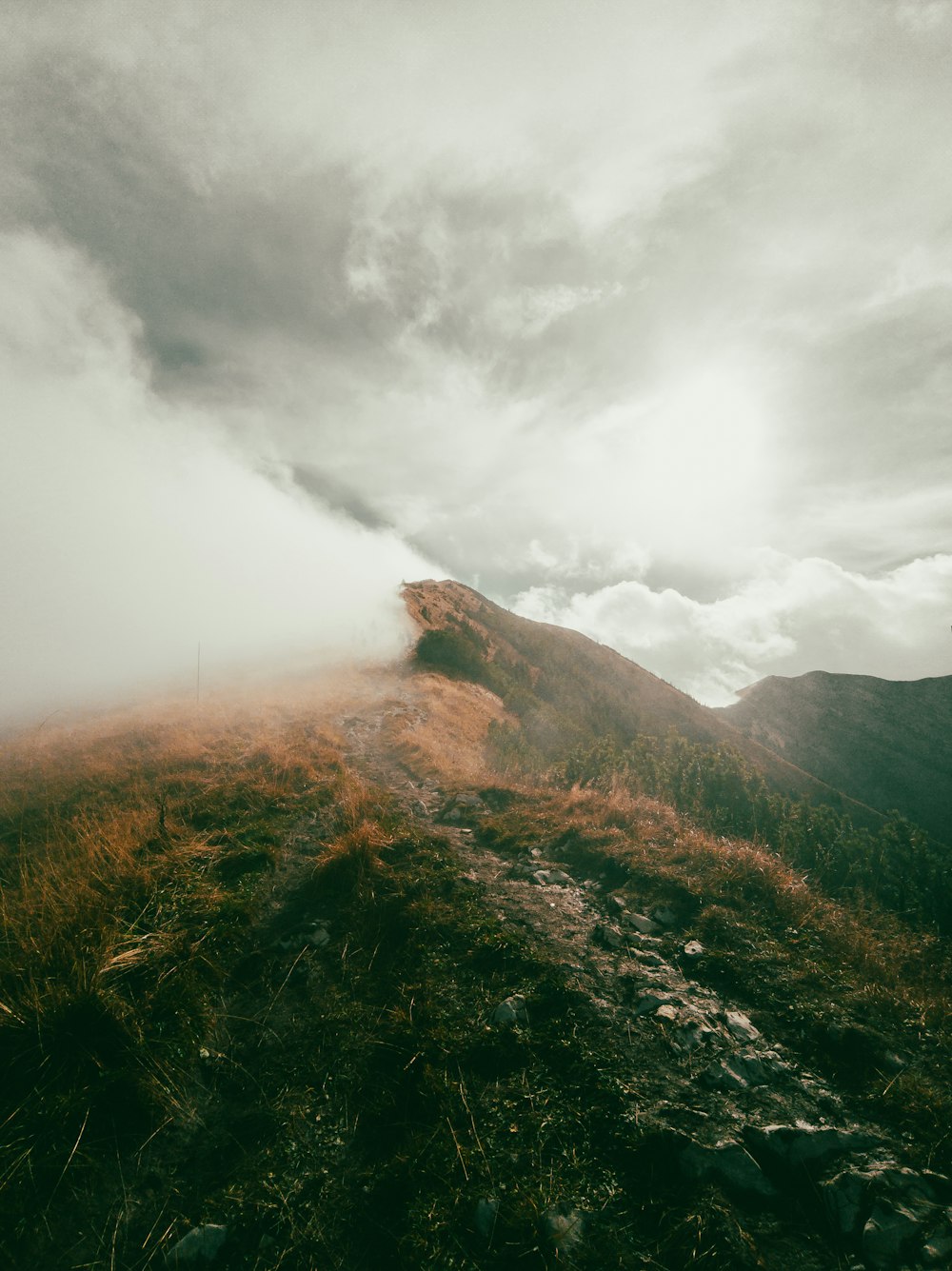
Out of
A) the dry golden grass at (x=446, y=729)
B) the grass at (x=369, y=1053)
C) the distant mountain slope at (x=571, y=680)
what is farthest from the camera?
the distant mountain slope at (x=571, y=680)

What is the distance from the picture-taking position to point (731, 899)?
295 inches

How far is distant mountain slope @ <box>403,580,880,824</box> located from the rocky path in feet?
102

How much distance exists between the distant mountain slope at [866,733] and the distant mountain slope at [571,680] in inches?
2478

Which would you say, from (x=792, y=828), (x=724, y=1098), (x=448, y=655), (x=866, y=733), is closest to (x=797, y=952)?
(x=724, y=1098)

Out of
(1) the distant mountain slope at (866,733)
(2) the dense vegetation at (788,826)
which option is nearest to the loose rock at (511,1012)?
(2) the dense vegetation at (788,826)

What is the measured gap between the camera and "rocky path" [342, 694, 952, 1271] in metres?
3.24

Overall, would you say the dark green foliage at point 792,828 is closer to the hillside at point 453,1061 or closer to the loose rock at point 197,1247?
the hillside at point 453,1061

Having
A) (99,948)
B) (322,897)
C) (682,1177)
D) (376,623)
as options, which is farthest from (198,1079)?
(376,623)

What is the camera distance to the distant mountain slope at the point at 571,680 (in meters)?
45.0

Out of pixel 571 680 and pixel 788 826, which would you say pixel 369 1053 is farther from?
pixel 571 680

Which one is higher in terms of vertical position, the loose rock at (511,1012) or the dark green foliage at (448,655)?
the dark green foliage at (448,655)

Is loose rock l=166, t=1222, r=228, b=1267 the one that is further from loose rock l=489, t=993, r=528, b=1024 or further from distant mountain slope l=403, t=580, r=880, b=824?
distant mountain slope l=403, t=580, r=880, b=824

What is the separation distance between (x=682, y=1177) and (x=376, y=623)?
42989 millimetres

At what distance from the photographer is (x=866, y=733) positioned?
415 ft
